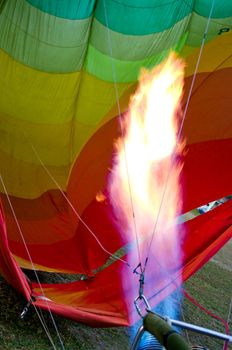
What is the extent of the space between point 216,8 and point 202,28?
178 millimetres

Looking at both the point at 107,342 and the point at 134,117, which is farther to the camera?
the point at 134,117

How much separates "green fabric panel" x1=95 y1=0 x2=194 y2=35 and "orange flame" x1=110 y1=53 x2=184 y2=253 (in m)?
0.30

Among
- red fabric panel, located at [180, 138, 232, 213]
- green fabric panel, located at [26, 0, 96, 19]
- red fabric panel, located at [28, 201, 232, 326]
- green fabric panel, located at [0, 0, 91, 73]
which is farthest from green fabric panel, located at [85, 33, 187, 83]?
red fabric panel, located at [28, 201, 232, 326]

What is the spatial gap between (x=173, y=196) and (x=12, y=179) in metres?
1.43

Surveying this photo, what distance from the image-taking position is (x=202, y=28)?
3.49 meters

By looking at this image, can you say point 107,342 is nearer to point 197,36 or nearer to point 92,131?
point 92,131

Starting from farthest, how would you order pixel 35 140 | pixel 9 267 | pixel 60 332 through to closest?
pixel 35 140, pixel 60 332, pixel 9 267

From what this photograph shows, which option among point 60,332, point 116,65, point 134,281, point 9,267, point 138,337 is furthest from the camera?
point 116,65

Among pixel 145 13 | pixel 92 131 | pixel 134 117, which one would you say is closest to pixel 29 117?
pixel 92 131

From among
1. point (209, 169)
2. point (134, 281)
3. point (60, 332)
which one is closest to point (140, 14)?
point (209, 169)

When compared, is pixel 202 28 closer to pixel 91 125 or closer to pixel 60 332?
pixel 91 125

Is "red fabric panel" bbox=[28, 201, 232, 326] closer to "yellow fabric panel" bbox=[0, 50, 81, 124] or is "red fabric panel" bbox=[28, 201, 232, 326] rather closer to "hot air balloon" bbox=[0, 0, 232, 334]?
"hot air balloon" bbox=[0, 0, 232, 334]

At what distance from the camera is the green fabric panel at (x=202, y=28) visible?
3.43 metres

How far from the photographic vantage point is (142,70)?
3.66 metres
